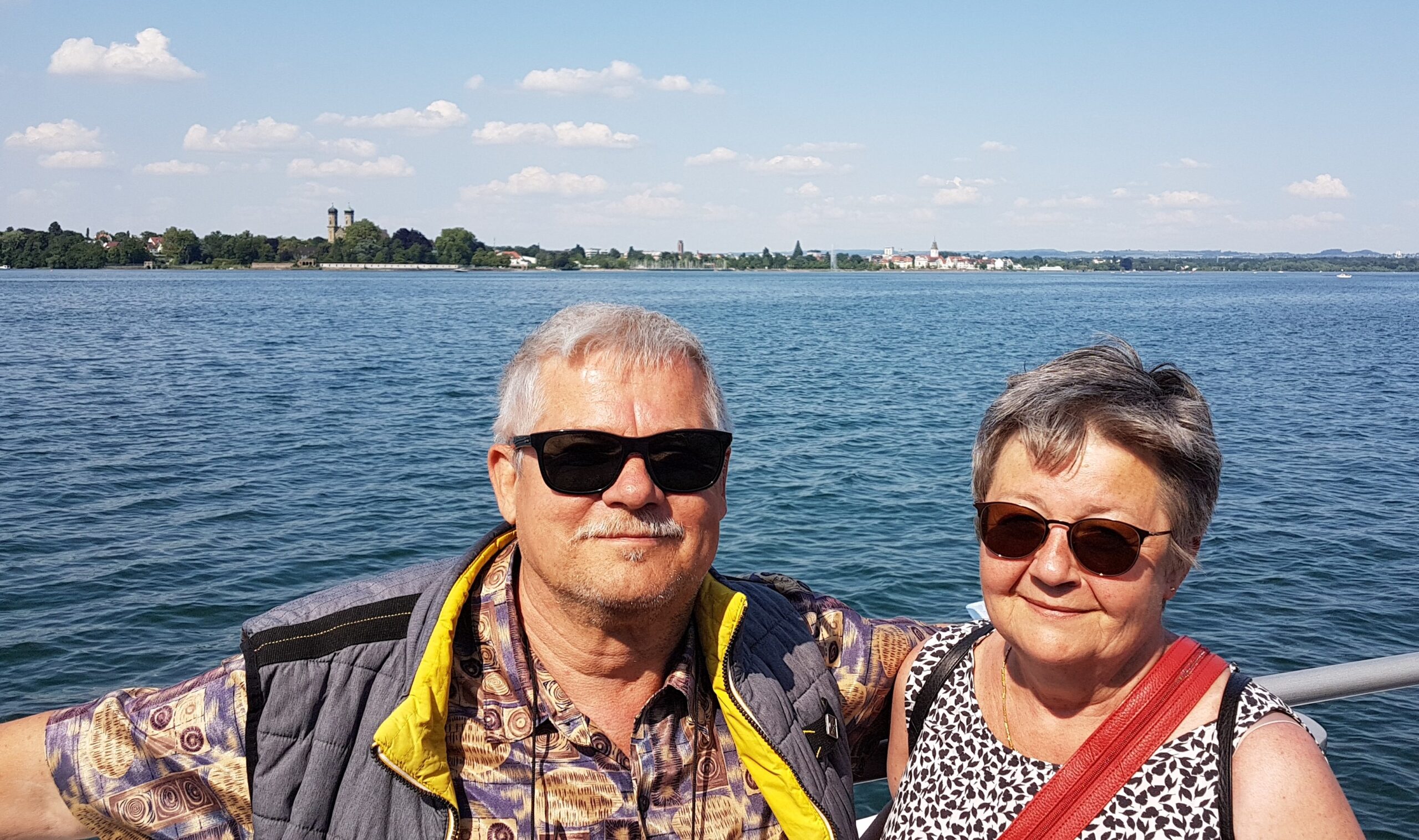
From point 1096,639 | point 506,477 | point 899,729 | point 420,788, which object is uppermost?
point 506,477

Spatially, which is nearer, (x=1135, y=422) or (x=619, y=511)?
(x=1135, y=422)

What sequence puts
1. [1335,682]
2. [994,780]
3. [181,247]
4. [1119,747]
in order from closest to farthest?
[1119,747] < [994,780] < [1335,682] < [181,247]

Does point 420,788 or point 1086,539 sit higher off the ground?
point 1086,539

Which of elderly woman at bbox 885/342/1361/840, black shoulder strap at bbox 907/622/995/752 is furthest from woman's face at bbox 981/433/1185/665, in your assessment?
black shoulder strap at bbox 907/622/995/752

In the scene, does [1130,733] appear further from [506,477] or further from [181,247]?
[181,247]

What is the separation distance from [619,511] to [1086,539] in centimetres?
97

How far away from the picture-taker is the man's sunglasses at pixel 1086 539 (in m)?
2.20

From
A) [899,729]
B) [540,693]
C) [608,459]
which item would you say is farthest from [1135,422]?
[540,693]

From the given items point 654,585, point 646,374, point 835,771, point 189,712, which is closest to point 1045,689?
point 835,771

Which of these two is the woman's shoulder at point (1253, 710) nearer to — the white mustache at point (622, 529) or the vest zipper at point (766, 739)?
the vest zipper at point (766, 739)

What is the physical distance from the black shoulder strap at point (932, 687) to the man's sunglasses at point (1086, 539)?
39 cm

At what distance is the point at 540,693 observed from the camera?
7.92 ft

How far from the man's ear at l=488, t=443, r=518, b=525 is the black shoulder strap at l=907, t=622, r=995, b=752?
40.9 inches

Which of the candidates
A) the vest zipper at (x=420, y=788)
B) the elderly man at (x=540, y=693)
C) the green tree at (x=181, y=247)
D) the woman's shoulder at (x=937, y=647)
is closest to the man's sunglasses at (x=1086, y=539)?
the woman's shoulder at (x=937, y=647)
